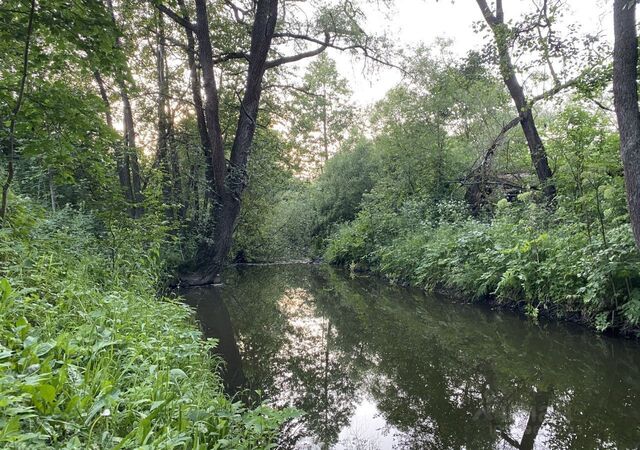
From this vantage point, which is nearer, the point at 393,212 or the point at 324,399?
the point at 324,399

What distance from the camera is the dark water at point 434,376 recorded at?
3297mm

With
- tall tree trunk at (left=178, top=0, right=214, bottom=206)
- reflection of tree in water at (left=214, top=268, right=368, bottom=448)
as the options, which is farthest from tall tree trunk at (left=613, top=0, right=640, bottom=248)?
tall tree trunk at (left=178, top=0, right=214, bottom=206)

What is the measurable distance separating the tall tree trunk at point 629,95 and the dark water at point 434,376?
72.0 inches

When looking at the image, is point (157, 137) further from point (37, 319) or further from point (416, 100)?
point (37, 319)

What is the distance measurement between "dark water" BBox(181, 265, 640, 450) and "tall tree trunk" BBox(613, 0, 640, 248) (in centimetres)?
183

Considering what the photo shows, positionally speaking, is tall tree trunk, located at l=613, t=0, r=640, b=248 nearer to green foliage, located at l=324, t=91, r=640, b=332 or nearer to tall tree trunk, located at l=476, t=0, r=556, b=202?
green foliage, located at l=324, t=91, r=640, b=332

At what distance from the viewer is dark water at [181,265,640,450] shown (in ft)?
10.8

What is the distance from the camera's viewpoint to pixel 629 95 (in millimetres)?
4734

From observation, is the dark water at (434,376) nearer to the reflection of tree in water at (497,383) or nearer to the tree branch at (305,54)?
the reflection of tree in water at (497,383)

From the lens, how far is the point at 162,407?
211 cm

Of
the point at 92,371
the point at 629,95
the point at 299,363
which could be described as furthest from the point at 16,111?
the point at 629,95

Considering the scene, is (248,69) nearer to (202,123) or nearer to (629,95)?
(202,123)

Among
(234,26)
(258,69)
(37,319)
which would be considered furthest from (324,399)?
(234,26)

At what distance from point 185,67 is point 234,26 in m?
2.60
